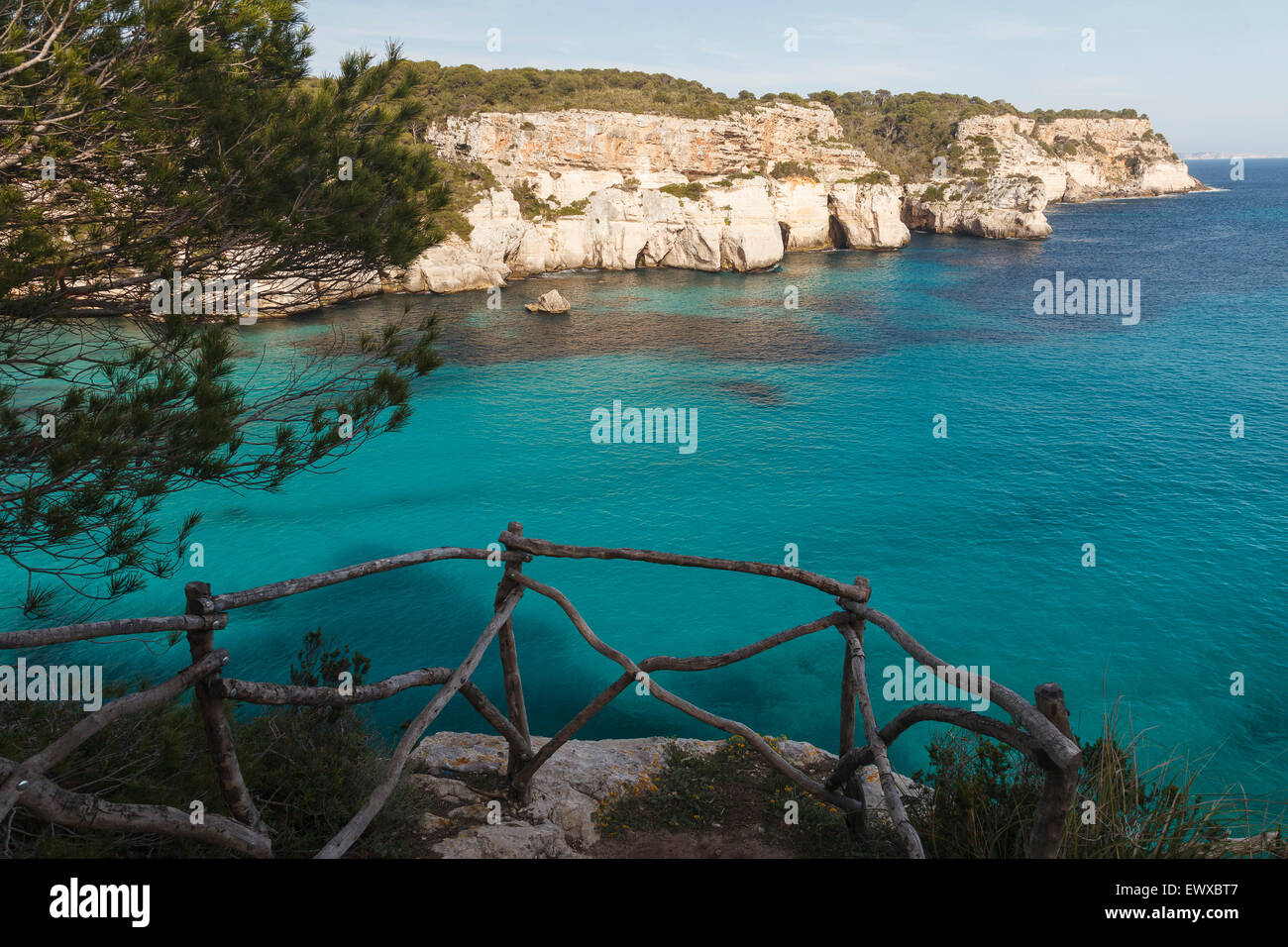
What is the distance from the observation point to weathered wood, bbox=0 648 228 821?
11.4 feet

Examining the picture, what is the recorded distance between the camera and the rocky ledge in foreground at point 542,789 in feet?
20.3


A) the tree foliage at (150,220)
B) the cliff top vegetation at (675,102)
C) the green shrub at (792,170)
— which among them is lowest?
→ the tree foliage at (150,220)

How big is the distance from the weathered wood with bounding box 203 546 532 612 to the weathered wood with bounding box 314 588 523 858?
51 centimetres

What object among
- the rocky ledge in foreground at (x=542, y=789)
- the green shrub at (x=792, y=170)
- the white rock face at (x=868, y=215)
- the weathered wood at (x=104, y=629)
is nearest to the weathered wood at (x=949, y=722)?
the rocky ledge in foreground at (x=542, y=789)

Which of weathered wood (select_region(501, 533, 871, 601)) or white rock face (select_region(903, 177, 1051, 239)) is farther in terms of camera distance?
white rock face (select_region(903, 177, 1051, 239))

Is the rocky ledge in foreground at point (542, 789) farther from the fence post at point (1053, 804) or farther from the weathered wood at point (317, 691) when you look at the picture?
the fence post at point (1053, 804)

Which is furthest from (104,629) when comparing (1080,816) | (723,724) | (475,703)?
(1080,816)

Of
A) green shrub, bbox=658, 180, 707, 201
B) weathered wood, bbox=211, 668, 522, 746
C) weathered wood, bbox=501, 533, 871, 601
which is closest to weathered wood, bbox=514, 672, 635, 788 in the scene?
weathered wood, bbox=211, 668, 522, 746

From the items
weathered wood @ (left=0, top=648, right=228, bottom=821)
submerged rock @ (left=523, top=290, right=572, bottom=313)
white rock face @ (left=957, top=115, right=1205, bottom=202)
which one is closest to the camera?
weathered wood @ (left=0, top=648, right=228, bottom=821)

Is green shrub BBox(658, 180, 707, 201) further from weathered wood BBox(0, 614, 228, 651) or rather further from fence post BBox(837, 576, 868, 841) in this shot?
weathered wood BBox(0, 614, 228, 651)

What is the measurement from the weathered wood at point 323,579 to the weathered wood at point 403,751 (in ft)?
1.67

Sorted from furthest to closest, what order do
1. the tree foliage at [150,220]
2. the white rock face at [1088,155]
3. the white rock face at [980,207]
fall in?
the white rock face at [1088,155] → the white rock face at [980,207] → the tree foliage at [150,220]
